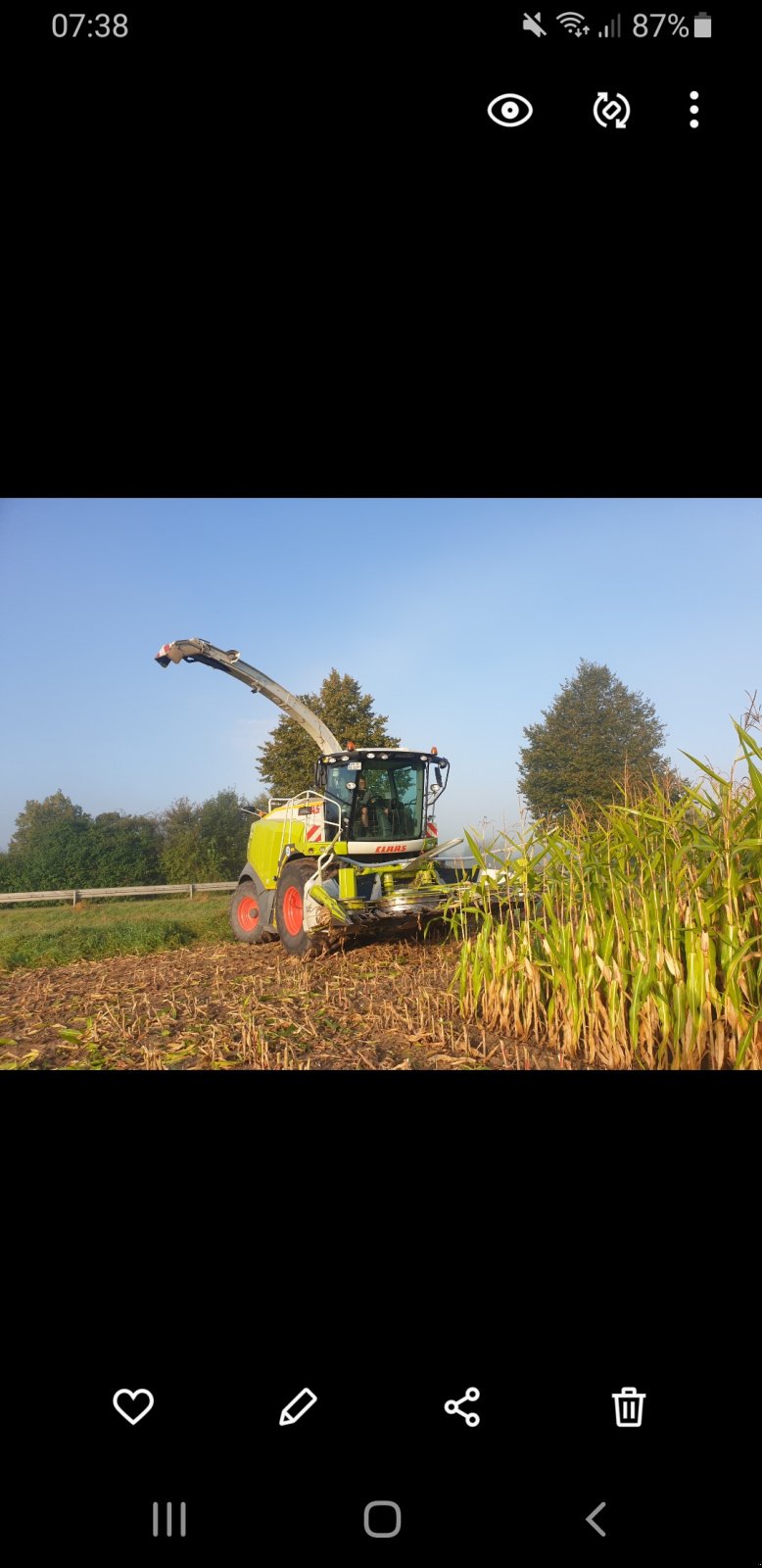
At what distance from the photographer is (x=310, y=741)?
8.72 m

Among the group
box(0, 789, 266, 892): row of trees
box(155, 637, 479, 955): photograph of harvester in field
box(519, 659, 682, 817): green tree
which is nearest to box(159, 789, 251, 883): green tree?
box(0, 789, 266, 892): row of trees

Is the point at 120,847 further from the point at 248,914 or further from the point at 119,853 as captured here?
the point at 248,914
